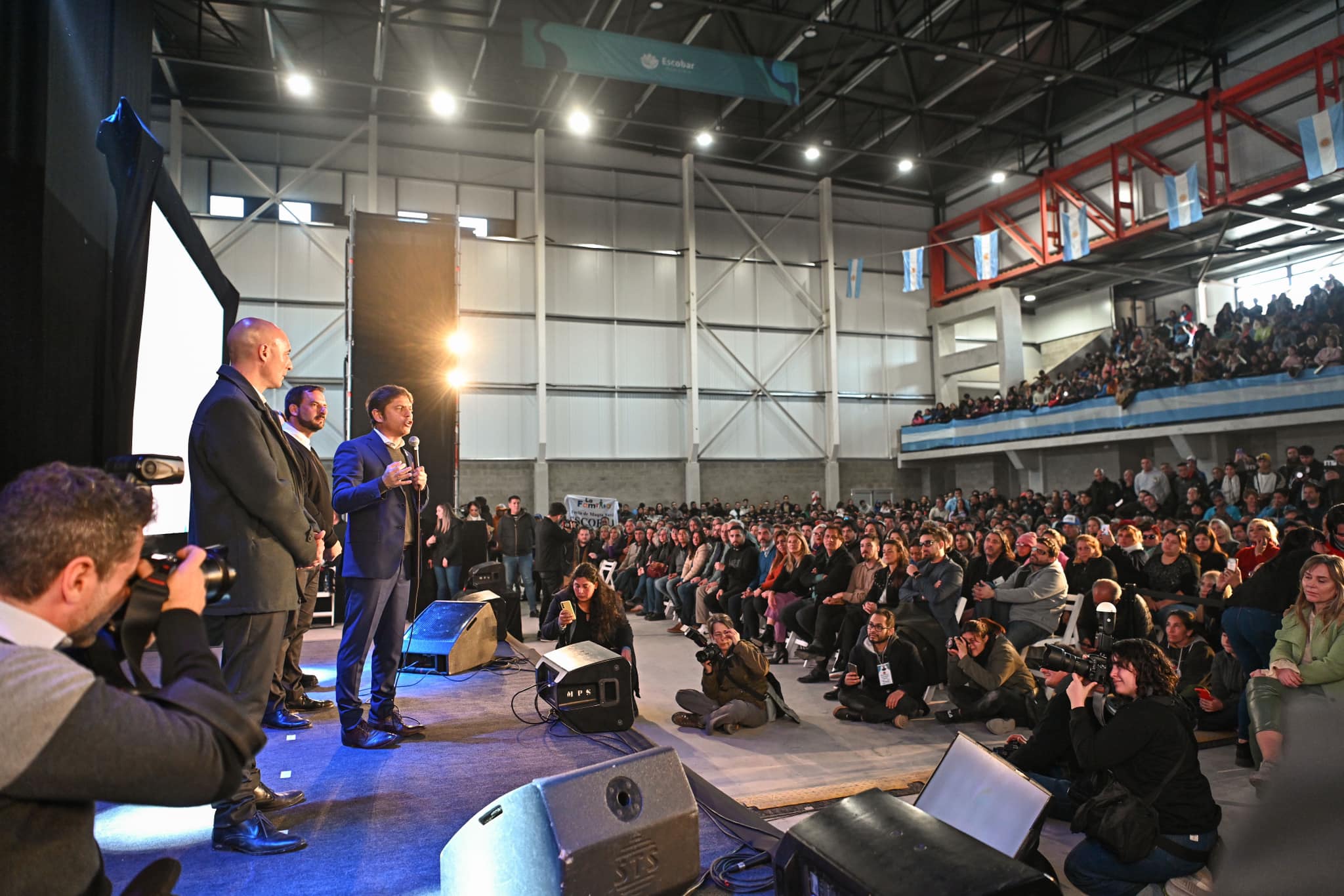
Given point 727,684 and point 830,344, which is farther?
point 830,344

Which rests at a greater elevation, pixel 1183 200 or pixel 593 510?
pixel 1183 200

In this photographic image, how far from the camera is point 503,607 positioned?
6.08 meters

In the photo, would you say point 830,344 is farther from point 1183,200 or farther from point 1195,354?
point 1183,200

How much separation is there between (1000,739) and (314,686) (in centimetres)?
385

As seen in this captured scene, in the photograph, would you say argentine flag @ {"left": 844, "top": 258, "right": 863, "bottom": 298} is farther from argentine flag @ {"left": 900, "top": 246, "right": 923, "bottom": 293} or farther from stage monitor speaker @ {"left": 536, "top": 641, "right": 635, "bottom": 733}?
stage monitor speaker @ {"left": 536, "top": 641, "right": 635, "bottom": 733}

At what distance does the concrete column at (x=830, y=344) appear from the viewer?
1747 cm

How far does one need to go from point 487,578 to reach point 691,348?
10.5m

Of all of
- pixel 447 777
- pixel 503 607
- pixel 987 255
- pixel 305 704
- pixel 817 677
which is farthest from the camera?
pixel 987 255

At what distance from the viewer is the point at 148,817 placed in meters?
2.43

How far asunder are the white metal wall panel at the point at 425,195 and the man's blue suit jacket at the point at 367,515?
42.3 feet

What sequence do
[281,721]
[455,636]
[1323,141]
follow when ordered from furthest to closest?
[1323,141], [455,636], [281,721]

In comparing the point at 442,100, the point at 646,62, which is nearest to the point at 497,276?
the point at 442,100

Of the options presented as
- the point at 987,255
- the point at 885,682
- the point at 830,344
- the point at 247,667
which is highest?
the point at 987,255

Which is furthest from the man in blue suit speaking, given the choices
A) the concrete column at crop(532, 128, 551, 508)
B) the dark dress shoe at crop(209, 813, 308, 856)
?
the concrete column at crop(532, 128, 551, 508)
